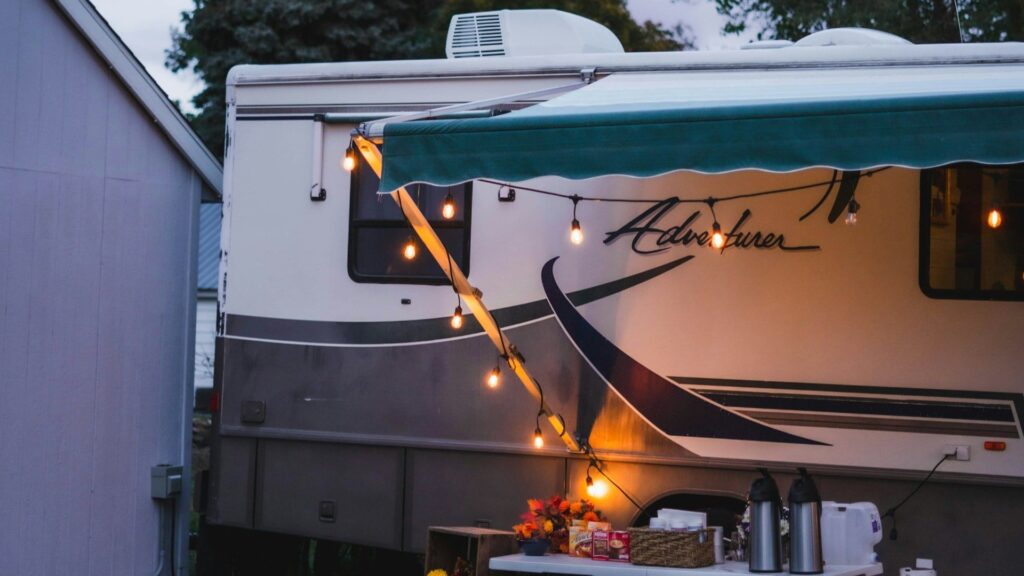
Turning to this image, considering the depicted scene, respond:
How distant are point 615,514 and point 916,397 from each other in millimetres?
1635

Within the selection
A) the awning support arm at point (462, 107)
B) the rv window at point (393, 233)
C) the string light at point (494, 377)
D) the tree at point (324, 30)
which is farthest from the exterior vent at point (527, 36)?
the tree at point (324, 30)

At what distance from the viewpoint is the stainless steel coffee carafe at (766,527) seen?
5207 mm

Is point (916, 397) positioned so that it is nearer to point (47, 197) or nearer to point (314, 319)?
point (314, 319)

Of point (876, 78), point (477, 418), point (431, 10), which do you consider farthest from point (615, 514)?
point (431, 10)

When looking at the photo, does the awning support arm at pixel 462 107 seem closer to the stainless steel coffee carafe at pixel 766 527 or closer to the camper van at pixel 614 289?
the camper van at pixel 614 289

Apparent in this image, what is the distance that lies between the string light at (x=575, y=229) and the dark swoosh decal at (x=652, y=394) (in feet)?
0.67

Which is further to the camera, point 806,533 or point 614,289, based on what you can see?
point 614,289

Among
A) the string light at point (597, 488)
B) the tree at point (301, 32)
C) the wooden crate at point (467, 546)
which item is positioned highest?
the tree at point (301, 32)

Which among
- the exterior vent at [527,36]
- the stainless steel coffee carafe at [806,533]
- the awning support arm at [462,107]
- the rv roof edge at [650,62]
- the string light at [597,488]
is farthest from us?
the exterior vent at [527,36]

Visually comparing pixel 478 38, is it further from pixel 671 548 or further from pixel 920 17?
pixel 920 17

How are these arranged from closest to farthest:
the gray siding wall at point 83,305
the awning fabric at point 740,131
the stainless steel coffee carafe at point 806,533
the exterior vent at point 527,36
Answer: the awning fabric at point 740,131, the stainless steel coffee carafe at point 806,533, the gray siding wall at point 83,305, the exterior vent at point 527,36

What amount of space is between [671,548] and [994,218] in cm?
206

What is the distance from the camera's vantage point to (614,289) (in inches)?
262

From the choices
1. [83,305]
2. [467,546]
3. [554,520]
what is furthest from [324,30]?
[554,520]
